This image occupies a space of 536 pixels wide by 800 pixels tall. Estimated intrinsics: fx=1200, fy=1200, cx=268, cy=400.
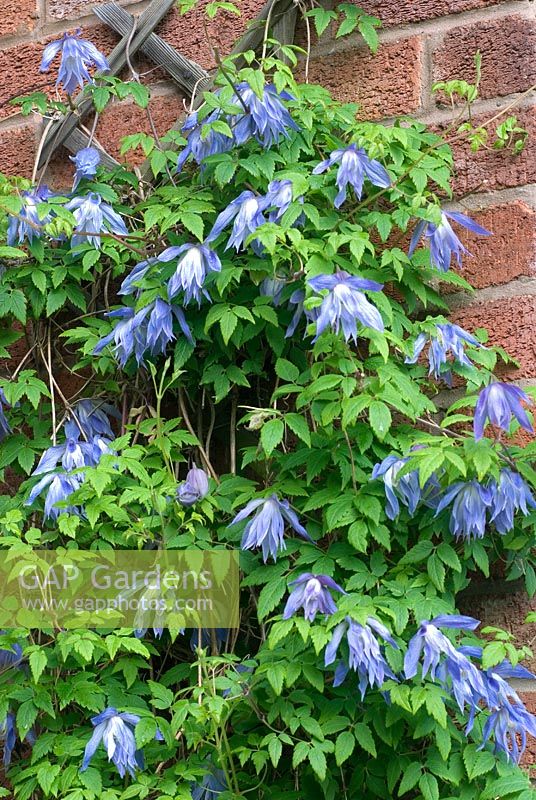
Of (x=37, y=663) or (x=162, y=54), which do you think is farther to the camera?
(x=162, y=54)

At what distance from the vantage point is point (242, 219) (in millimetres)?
2035

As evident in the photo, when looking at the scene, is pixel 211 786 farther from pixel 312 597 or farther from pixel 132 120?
pixel 132 120

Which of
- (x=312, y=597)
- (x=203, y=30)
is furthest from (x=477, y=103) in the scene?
(x=312, y=597)

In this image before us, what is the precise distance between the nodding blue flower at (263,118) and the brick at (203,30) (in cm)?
31

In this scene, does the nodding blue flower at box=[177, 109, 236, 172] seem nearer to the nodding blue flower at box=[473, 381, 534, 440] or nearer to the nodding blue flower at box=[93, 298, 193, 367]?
the nodding blue flower at box=[93, 298, 193, 367]

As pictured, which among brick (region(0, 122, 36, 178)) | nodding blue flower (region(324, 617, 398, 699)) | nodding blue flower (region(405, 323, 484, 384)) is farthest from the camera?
brick (region(0, 122, 36, 178))

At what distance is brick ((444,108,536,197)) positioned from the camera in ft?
7.03

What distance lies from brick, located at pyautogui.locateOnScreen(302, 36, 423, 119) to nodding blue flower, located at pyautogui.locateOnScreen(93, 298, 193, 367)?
1.84 feet

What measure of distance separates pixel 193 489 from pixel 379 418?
1.25 ft

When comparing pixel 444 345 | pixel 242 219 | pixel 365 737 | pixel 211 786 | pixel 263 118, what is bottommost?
pixel 211 786

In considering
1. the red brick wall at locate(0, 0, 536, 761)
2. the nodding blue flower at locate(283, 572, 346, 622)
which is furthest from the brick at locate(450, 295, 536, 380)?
the nodding blue flower at locate(283, 572, 346, 622)

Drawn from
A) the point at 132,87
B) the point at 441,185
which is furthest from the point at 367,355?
the point at 132,87

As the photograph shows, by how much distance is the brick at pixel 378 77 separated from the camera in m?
2.25

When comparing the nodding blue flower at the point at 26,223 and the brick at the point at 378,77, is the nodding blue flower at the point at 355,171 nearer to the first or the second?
the brick at the point at 378,77
